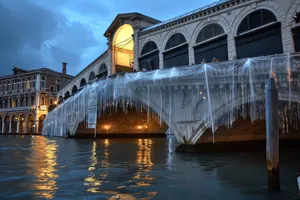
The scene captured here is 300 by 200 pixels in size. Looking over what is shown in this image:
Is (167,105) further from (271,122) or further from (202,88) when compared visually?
(271,122)

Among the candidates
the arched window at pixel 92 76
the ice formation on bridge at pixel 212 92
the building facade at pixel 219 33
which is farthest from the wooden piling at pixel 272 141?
the arched window at pixel 92 76

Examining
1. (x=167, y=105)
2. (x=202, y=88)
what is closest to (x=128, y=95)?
(x=167, y=105)

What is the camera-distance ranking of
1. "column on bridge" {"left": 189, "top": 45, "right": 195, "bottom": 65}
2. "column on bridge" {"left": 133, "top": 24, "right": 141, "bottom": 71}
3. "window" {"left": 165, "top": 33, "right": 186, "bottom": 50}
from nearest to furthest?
"column on bridge" {"left": 189, "top": 45, "right": 195, "bottom": 65}
"window" {"left": 165, "top": 33, "right": 186, "bottom": 50}
"column on bridge" {"left": 133, "top": 24, "right": 141, "bottom": 71}

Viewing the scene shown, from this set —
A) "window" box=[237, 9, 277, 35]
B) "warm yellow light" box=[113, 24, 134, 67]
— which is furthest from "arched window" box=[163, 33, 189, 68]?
"warm yellow light" box=[113, 24, 134, 67]

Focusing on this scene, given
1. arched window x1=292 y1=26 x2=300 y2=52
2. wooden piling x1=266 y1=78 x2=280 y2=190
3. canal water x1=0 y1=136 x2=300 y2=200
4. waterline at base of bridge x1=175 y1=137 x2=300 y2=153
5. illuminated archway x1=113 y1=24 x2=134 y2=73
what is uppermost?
illuminated archway x1=113 y1=24 x2=134 y2=73

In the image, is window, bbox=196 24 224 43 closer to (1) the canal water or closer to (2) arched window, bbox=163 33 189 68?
(2) arched window, bbox=163 33 189 68

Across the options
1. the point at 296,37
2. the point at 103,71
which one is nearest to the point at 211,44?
the point at 296,37

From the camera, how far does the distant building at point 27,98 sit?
5231cm

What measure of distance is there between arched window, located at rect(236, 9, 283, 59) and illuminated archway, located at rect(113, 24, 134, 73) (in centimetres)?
1329

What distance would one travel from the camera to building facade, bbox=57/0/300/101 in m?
13.8

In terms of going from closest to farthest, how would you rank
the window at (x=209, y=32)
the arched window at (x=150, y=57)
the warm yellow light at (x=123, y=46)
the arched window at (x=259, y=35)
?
the arched window at (x=259, y=35), the window at (x=209, y=32), the arched window at (x=150, y=57), the warm yellow light at (x=123, y=46)

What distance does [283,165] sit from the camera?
1057 centimetres

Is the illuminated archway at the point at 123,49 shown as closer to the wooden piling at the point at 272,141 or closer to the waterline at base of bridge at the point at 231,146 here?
the waterline at base of bridge at the point at 231,146

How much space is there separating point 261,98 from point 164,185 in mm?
6940
